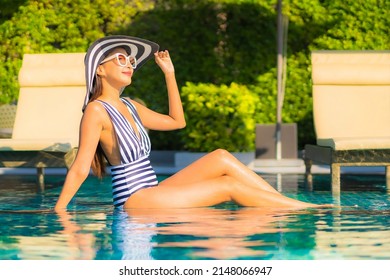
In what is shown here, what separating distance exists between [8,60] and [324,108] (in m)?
5.47

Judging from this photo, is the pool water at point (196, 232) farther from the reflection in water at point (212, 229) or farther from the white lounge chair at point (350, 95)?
the white lounge chair at point (350, 95)

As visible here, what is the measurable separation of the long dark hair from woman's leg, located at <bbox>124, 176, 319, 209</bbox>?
0.98ft

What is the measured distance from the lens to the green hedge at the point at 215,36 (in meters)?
14.4

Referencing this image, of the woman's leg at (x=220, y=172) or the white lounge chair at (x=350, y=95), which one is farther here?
the white lounge chair at (x=350, y=95)

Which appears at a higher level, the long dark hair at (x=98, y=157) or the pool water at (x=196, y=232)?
the long dark hair at (x=98, y=157)

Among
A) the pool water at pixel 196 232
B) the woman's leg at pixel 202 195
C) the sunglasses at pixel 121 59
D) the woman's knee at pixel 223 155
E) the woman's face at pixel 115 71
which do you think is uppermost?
the sunglasses at pixel 121 59

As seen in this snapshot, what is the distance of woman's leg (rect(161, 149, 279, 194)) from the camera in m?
7.50

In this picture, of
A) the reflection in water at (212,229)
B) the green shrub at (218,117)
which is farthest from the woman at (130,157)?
the green shrub at (218,117)

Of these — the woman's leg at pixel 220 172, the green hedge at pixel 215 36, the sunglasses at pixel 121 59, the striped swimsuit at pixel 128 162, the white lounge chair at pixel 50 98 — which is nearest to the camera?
the striped swimsuit at pixel 128 162

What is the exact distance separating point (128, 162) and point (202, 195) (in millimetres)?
577

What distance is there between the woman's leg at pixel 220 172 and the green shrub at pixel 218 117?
552cm

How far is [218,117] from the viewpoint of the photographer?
43.3ft

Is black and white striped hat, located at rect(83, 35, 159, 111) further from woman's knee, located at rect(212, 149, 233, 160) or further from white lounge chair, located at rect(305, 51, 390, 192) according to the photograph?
white lounge chair, located at rect(305, 51, 390, 192)
